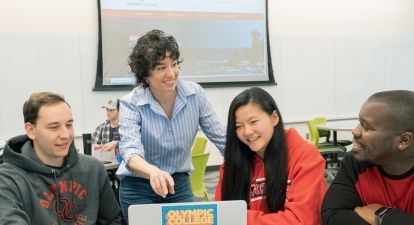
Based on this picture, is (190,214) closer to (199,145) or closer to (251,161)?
(251,161)

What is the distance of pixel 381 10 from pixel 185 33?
3903 mm

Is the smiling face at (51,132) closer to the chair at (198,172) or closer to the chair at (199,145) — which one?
the chair at (198,172)

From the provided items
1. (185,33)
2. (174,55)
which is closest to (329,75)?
(185,33)

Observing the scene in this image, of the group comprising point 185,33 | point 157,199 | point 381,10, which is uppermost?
point 381,10

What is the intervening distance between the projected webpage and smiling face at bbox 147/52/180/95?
13.1ft

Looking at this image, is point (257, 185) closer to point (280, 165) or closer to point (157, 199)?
point (280, 165)

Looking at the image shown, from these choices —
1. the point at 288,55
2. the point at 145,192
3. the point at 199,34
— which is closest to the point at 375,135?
the point at 145,192

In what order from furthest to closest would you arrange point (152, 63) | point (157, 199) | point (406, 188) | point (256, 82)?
point (256, 82) < point (157, 199) < point (152, 63) < point (406, 188)

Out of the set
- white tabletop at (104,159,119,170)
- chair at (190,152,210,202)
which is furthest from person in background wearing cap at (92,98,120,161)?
chair at (190,152,210,202)

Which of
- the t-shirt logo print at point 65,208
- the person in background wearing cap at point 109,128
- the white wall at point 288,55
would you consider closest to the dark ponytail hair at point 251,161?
the t-shirt logo print at point 65,208

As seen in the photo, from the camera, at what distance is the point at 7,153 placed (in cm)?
159

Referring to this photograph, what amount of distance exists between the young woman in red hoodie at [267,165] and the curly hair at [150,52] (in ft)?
1.47

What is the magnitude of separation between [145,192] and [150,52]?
25.7 inches

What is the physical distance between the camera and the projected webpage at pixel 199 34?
5938mm
